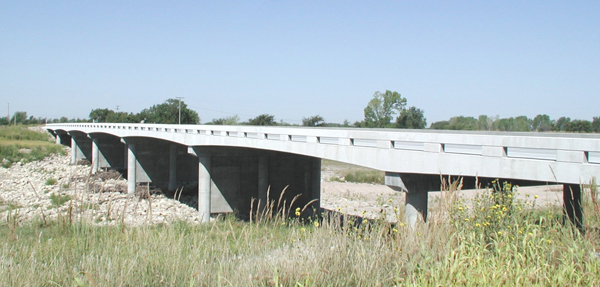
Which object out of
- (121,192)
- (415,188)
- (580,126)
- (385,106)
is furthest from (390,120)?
(415,188)

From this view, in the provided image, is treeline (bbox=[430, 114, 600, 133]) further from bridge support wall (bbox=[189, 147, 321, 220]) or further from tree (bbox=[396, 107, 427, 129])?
bridge support wall (bbox=[189, 147, 321, 220])

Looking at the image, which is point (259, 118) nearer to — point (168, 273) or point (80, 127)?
point (80, 127)

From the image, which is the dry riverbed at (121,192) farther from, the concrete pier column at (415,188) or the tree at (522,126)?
the tree at (522,126)

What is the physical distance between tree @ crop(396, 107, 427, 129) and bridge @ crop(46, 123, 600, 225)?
109 feet

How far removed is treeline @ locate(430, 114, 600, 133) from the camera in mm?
43513

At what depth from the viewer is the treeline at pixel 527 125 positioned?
43513 millimetres

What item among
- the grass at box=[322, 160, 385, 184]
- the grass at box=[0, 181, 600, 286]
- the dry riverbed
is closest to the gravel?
the dry riverbed

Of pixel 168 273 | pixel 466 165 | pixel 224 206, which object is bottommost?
pixel 224 206

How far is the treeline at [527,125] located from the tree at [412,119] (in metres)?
2.98

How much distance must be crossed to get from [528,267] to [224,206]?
728 inches

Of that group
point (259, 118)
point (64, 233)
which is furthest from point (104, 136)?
point (64, 233)

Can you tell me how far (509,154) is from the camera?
27.0ft

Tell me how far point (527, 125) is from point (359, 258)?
6529 cm

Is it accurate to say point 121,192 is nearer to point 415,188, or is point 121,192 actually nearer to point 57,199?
point 415,188
